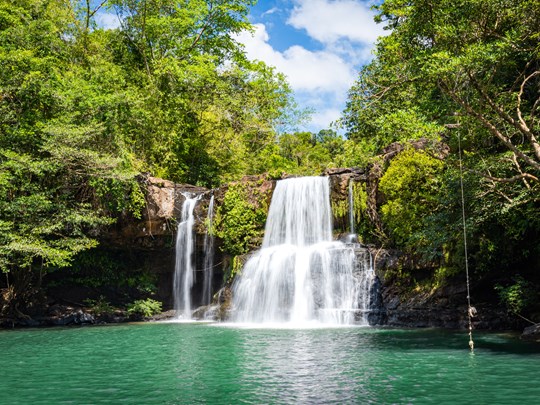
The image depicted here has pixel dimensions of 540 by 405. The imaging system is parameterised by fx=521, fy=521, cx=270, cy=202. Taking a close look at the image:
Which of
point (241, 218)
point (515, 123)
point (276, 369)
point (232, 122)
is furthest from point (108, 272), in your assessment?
point (515, 123)

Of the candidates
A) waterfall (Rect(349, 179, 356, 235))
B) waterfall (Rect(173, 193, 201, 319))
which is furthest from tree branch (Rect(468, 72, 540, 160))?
waterfall (Rect(173, 193, 201, 319))

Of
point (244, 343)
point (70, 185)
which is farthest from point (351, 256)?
point (70, 185)

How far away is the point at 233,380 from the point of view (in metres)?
8.58

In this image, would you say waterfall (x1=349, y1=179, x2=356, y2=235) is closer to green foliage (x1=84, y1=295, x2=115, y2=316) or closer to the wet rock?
green foliage (x1=84, y1=295, x2=115, y2=316)

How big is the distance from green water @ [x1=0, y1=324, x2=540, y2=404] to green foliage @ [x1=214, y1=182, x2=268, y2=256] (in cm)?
835

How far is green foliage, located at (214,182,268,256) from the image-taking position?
23.3 metres

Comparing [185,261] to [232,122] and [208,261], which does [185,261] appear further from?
[232,122]

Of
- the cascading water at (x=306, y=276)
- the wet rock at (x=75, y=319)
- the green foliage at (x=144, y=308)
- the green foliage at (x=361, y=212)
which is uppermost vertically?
the green foliage at (x=361, y=212)

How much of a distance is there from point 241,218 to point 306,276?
5264 millimetres

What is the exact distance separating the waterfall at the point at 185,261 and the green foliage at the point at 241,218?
1345mm

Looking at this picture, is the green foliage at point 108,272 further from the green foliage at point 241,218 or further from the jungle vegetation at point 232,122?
the green foliage at point 241,218

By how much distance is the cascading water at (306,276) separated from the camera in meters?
18.5

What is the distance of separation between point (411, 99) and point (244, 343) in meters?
8.99

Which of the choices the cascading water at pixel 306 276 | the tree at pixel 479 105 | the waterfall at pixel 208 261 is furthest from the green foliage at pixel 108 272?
the tree at pixel 479 105
